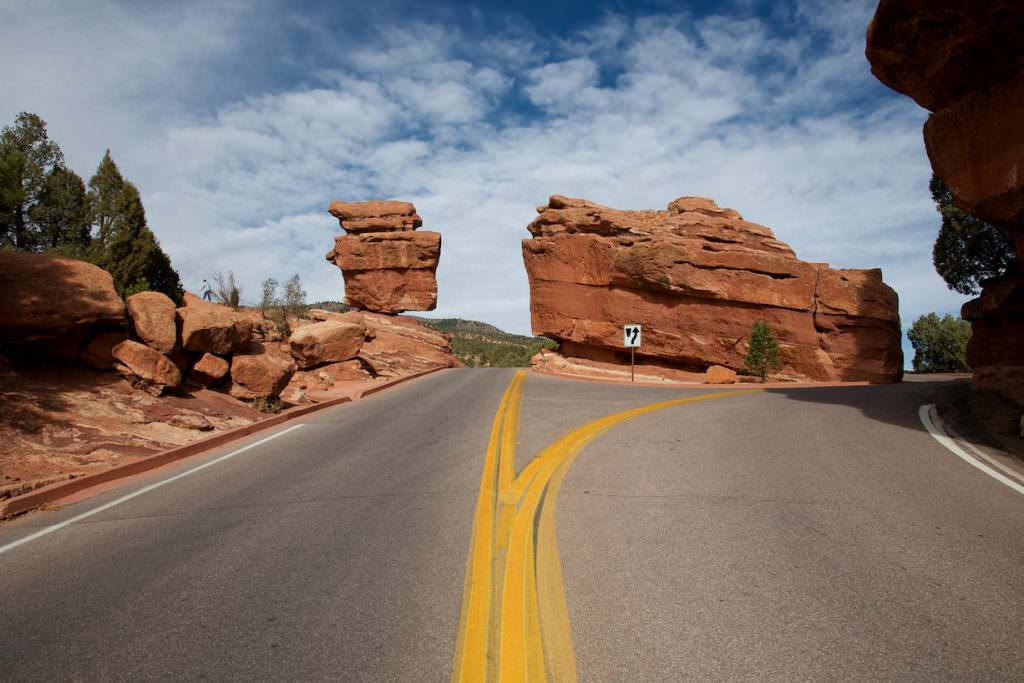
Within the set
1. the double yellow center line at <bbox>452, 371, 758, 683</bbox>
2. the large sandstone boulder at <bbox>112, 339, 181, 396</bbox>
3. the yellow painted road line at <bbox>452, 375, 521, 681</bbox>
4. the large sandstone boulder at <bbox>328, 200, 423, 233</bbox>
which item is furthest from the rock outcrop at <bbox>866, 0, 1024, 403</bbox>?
the large sandstone boulder at <bbox>328, 200, 423, 233</bbox>

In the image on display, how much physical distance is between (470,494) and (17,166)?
13.8 m

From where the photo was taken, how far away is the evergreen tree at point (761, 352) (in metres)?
33.1

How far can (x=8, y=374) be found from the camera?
34.4ft

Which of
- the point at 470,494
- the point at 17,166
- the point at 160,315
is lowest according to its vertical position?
the point at 470,494

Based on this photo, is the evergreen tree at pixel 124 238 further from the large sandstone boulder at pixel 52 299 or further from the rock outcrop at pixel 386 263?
the large sandstone boulder at pixel 52 299

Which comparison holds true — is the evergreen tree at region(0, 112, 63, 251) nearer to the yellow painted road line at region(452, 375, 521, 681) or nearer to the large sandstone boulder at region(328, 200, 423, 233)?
the large sandstone boulder at region(328, 200, 423, 233)

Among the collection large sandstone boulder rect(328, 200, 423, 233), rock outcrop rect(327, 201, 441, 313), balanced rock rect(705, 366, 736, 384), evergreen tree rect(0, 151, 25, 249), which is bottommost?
balanced rock rect(705, 366, 736, 384)

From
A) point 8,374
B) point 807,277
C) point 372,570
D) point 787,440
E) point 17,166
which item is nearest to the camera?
point 372,570

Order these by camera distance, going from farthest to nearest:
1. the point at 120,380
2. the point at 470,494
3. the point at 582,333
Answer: the point at 582,333 < the point at 120,380 < the point at 470,494

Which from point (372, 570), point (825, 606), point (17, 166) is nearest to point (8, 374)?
point (17, 166)

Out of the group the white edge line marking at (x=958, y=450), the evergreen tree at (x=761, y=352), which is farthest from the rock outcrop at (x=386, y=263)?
the white edge line marking at (x=958, y=450)

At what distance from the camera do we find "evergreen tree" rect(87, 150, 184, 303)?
34812 millimetres

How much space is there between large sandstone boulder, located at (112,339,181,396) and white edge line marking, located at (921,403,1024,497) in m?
13.9

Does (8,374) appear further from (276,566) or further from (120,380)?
(276,566)
